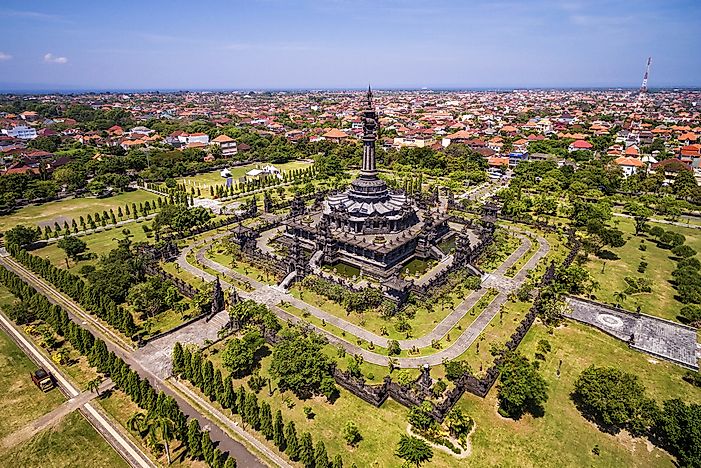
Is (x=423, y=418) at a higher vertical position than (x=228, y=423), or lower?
higher

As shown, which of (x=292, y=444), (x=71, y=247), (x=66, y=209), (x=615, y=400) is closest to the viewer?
(x=292, y=444)

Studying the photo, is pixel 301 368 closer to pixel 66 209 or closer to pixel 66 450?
pixel 66 450

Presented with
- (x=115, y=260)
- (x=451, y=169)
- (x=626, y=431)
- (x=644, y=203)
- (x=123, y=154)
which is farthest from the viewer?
(x=123, y=154)

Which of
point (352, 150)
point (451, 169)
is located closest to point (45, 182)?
point (352, 150)

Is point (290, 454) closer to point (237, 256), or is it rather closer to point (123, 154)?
point (237, 256)

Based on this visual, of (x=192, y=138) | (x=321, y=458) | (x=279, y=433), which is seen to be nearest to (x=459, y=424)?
(x=321, y=458)

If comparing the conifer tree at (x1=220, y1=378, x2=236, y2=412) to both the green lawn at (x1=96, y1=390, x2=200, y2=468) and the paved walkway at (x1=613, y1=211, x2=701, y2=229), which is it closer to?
the green lawn at (x1=96, y1=390, x2=200, y2=468)
